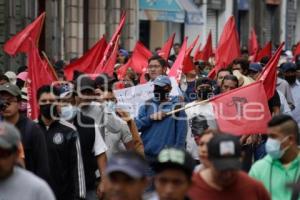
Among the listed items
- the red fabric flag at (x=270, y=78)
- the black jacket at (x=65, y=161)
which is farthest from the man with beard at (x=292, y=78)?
the black jacket at (x=65, y=161)

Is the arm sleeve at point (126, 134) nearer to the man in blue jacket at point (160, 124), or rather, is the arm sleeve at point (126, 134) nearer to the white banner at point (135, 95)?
the man in blue jacket at point (160, 124)

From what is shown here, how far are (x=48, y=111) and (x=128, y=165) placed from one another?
3887mm

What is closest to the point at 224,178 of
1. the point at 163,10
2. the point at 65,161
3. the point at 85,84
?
the point at 65,161

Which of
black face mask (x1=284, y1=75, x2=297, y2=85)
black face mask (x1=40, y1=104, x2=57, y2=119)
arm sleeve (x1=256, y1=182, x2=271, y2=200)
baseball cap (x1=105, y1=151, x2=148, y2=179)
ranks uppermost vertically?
baseball cap (x1=105, y1=151, x2=148, y2=179)

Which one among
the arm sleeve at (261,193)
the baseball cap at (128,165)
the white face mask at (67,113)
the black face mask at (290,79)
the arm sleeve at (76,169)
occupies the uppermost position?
the baseball cap at (128,165)

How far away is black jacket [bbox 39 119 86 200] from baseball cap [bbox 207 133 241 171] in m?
3.03

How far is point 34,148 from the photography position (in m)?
8.74

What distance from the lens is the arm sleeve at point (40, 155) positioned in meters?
8.70

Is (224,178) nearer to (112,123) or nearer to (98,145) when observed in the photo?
(98,145)

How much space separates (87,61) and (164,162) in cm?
1113

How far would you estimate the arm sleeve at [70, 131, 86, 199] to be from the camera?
9.35m

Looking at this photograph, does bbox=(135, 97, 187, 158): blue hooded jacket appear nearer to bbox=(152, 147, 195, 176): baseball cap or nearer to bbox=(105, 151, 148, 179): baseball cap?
bbox=(152, 147, 195, 176): baseball cap

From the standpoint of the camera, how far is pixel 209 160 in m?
6.46

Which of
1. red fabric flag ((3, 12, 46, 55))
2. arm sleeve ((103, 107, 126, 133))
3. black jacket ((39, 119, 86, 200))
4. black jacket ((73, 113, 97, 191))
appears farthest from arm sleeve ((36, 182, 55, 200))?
red fabric flag ((3, 12, 46, 55))
